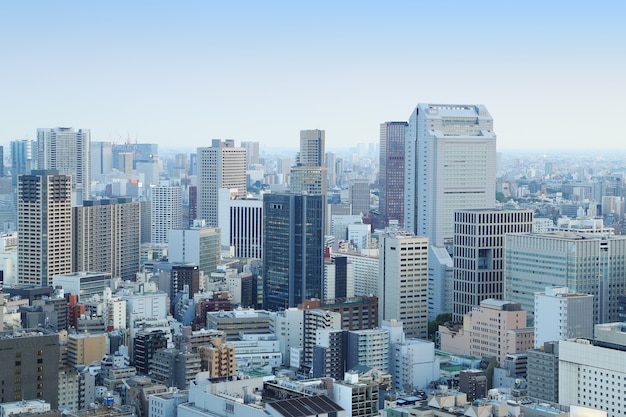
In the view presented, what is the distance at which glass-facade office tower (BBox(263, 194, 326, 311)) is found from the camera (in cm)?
3247

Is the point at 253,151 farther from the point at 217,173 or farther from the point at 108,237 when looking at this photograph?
the point at 108,237

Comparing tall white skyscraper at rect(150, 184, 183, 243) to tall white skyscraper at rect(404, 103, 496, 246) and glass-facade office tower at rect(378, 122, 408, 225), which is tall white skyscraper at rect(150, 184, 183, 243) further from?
tall white skyscraper at rect(404, 103, 496, 246)

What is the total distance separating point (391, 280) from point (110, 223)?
45.3 feet

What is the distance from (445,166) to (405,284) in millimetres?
9408

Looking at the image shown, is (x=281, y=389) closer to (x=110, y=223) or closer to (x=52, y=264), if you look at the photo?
(x=52, y=264)

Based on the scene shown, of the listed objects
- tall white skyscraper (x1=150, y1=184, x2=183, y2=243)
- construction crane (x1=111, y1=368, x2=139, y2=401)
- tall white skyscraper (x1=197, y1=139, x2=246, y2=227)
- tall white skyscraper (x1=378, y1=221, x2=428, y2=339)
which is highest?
tall white skyscraper (x1=197, y1=139, x2=246, y2=227)

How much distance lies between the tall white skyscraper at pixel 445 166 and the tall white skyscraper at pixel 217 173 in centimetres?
1674

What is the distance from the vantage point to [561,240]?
27703 mm

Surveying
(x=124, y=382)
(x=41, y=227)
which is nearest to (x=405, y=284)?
(x=124, y=382)

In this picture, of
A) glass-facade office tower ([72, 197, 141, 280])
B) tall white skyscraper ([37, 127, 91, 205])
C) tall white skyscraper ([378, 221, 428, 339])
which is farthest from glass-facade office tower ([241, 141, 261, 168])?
tall white skyscraper ([378, 221, 428, 339])

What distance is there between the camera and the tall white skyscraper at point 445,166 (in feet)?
126

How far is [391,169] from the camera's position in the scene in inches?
2237

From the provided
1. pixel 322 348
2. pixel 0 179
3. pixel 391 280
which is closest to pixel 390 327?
pixel 322 348

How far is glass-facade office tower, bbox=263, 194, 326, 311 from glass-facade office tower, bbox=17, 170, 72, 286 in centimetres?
664
